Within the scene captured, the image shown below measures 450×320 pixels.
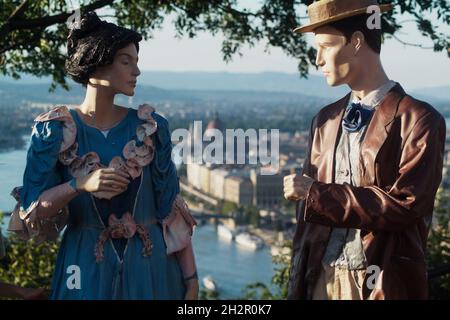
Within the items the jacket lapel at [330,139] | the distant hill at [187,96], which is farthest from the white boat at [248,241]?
the jacket lapel at [330,139]

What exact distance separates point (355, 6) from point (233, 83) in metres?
106

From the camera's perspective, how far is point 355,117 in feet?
11.3

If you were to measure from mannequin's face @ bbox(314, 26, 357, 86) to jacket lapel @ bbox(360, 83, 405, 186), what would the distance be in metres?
0.17

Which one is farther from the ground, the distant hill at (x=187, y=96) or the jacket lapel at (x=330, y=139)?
A: the jacket lapel at (x=330, y=139)

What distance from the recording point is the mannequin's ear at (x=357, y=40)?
3.40 m

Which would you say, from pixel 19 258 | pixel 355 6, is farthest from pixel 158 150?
pixel 19 258

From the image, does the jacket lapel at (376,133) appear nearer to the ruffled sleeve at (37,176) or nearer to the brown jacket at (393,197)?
the brown jacket at (393,197)

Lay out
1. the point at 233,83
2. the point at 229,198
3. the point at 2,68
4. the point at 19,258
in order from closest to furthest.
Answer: the point at 2,68 → the point at 19,258 → the point at 229,198 → the point at 233,83

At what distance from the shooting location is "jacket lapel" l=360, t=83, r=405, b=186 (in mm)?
3333

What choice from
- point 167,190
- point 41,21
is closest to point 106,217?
point 167,190

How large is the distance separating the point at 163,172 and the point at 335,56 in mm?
770

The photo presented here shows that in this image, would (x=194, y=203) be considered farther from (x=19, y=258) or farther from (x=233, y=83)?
(x=19, y=258)

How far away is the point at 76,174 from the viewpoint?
133 inches

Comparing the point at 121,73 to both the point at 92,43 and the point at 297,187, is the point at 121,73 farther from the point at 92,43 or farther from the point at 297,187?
the point at 297,187
